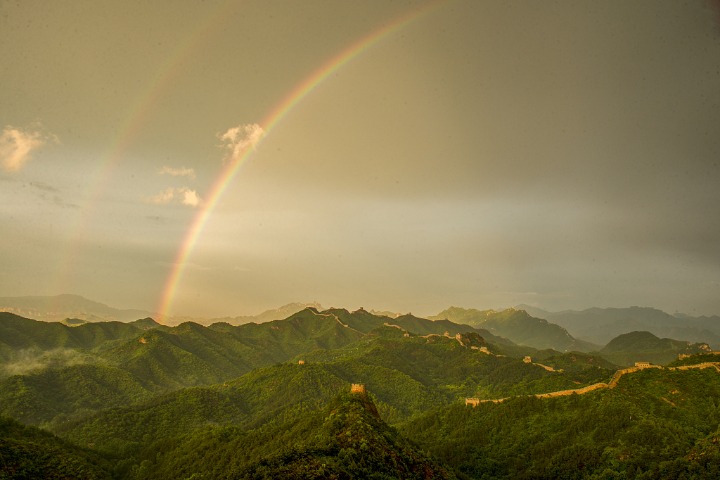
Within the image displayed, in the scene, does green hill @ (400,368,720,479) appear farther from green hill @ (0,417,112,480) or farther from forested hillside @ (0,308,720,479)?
green hill @ (0,417,112,480)

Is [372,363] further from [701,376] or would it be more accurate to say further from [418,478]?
[418,478]

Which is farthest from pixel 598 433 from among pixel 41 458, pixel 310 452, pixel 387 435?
pixel 41 458

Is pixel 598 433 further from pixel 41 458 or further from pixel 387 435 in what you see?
pixel 41 458

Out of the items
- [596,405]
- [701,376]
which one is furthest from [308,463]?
[701,376]

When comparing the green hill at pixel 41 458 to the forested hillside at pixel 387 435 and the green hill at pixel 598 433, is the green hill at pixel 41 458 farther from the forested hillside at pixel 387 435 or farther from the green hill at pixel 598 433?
the green hill at pixel 598 433

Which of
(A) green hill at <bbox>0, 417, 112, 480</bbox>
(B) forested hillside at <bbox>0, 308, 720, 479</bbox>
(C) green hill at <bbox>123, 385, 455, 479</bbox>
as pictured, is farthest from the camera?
(A) green hill at <bbox>0, 417, 112, 480</bbox>

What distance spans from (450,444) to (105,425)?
9877 centimetres

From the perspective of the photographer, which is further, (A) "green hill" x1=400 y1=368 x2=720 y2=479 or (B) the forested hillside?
(A) "green hill" x1=400 y1=368 x2=720 y2=479

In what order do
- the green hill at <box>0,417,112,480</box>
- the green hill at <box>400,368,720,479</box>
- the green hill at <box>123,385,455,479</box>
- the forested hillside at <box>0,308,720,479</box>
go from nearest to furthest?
the green hill at <box>123,385,455,479</box> < the forested hillside at <box>0,308,720,479</box> < the green hill at <box>0,417,112,480</box> < the green hill at <box>400,368,720,479</box>

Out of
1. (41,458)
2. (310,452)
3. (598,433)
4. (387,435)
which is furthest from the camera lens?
(598,433)

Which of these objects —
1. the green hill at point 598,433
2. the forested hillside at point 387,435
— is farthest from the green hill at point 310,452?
the green hill at point 598,433

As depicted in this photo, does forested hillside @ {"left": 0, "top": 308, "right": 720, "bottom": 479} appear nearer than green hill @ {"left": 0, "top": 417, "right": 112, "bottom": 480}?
Yes

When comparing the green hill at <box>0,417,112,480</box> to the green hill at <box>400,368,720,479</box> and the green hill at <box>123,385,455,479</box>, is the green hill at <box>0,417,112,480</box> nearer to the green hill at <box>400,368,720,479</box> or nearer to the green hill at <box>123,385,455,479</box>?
the green hill at <box>123,385,455,479</box>

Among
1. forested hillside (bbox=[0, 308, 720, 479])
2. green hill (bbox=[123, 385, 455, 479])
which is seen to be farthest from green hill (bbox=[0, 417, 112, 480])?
green hill (bbox=[123, 385, 455, 479])
